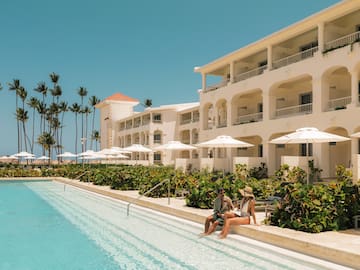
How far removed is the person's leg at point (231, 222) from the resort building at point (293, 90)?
369 centimetres

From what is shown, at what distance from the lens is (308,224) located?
8891 mm

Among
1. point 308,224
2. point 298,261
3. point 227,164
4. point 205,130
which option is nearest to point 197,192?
point 308,224

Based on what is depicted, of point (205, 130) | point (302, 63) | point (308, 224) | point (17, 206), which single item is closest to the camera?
point (308, 224)

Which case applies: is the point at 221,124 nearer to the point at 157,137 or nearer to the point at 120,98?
the point at 157,137

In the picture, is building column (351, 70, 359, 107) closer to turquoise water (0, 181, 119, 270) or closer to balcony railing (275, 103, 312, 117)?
balcony railing (275, 103, 312, 117)

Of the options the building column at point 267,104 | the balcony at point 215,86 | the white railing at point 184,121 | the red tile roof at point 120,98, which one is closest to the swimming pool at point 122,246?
the building column at point 267,104

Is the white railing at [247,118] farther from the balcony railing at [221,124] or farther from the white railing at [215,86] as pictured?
the white railing at [215,86]

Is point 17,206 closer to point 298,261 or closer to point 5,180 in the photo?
point 298,261

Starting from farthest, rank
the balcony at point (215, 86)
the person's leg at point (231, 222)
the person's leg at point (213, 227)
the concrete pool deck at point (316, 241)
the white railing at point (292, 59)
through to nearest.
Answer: the balcony at point (215, 86) → the white railing at point (292, 59) → the person's leg at point (213, 227) → the person's leg at point (231, 222) → the concrete pool deck at point (316, 241)

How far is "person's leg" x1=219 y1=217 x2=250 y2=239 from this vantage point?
942 cm

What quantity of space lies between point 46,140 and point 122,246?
197ft

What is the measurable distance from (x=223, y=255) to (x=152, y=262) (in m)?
1.47

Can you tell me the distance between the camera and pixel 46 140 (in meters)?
65.7

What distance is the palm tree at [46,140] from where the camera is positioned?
6494cm
